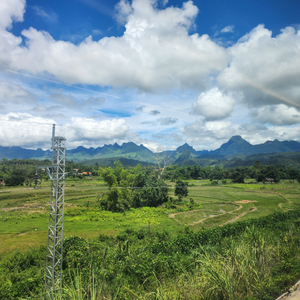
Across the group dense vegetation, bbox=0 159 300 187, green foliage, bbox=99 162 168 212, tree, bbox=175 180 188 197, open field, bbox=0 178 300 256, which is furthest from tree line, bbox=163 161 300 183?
green foliage, bbox=99 162 168 212

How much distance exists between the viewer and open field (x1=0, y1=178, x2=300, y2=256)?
20458 mm

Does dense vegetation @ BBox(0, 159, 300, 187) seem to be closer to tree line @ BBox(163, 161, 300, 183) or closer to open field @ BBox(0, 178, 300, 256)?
tree line @ BBox(163, 161, 300, 183)

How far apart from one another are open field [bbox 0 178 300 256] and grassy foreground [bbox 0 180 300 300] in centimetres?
12

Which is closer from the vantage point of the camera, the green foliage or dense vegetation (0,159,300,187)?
the green foliage

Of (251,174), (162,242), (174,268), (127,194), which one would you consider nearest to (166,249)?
(162,242)

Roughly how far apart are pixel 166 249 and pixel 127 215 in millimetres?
16259

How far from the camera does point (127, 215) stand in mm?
28859

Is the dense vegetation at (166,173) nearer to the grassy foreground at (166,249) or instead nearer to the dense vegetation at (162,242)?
the dense vegetation at (162,242)

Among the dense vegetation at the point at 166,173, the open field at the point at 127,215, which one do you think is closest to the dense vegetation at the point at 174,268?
the open field at the point at 127,215

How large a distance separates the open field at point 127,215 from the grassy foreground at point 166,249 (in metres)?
0.12

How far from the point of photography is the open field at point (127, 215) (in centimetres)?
2046

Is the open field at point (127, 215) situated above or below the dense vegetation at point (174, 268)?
below

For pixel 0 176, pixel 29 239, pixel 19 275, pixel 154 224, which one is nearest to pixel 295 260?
pixel 19 275

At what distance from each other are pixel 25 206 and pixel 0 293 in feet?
95.4
